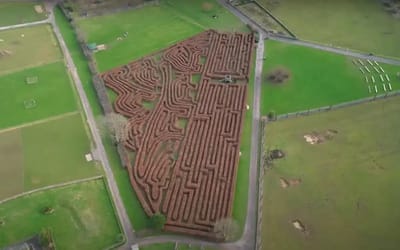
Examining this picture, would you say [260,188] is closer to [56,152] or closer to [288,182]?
[288,182]

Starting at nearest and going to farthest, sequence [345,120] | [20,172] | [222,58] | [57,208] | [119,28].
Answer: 1. [57,208]
2. [20,172]
3. [345,120]
4. [222,58]
5. [119,28]

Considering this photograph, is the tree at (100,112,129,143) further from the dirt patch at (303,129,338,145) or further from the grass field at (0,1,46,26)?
the grass field at (0,1,46,26)

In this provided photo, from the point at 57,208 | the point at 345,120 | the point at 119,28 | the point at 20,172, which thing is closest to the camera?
the point at 57,208

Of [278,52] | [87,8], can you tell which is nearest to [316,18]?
[278,52]

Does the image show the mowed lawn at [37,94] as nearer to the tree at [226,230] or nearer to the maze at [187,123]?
the maze at [187,123]

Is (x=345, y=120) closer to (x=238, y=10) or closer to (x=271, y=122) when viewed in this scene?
(x=271, y=122)

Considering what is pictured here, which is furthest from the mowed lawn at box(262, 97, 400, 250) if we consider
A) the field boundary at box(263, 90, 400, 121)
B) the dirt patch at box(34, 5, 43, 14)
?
the dirt patch at box(34, 5, 43, 14)

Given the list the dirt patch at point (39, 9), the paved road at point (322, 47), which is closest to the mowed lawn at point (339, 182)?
the paved road at point (322, 47)
